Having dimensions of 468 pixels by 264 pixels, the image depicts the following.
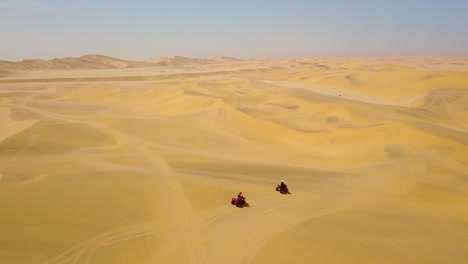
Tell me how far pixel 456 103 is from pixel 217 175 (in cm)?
3262

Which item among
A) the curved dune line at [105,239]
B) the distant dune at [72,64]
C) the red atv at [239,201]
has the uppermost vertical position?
the distant dune at [72,64]

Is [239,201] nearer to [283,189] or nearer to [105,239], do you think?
[283,189]

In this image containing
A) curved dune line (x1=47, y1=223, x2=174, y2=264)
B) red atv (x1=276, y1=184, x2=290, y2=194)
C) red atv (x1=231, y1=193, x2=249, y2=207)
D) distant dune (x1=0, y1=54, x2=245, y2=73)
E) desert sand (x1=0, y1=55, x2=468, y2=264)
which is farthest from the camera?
distant dune (x1=0, y1=54, x2=245, y2=73)

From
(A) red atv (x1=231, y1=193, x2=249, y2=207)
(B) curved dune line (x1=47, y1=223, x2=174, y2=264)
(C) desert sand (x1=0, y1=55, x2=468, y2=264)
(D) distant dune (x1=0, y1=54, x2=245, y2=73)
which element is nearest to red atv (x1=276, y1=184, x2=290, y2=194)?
(C) desert sand (x1=0, y1=55, x2=468, y2=264)

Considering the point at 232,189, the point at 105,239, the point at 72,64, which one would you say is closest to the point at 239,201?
the point at 232,189

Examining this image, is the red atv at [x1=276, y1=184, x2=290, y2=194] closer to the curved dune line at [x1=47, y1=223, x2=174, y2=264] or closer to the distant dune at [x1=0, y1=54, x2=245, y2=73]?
the curved dune line at [x1=47, y1=223, x2=174, y2=264]

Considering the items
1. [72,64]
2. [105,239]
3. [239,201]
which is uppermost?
[72,64]

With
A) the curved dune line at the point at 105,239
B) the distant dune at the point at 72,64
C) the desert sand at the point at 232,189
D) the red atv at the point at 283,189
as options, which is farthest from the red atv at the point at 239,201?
the distant dune at the point at 72,64

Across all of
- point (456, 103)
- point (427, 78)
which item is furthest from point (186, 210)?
point (427, 78)

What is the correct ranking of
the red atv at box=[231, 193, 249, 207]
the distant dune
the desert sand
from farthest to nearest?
the distant dune, the red atv at box=[231, 193, 249, 207], the desert sand

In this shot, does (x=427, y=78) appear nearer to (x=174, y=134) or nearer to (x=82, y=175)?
(x=174, y=134)

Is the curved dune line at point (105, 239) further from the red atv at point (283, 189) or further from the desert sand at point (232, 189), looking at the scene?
the red atv at point (283, 189)

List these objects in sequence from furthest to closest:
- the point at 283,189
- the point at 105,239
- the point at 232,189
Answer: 1. the point at 232,189
2. the point at 283,189
3. the point at 105,239

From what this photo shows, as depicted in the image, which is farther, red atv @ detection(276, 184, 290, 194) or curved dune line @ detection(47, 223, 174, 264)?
red atv @ detection(276, 184, 290, 194)
